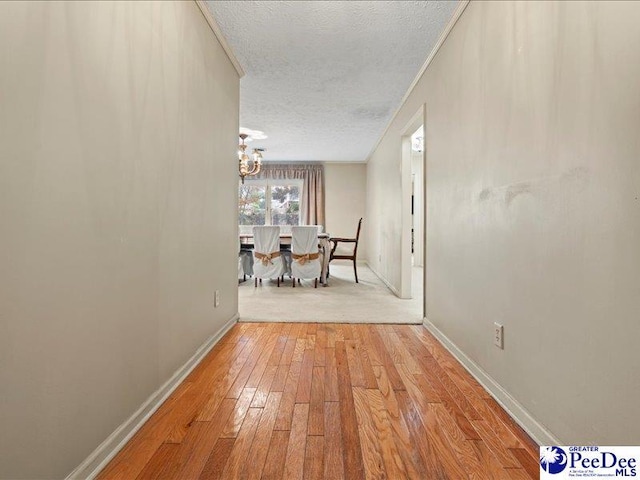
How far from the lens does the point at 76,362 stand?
113 cm

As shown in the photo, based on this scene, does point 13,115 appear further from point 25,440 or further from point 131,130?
point 25,440

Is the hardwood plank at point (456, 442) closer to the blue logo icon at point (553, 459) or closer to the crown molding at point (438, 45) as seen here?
the blue logo icon at point (553, 459)

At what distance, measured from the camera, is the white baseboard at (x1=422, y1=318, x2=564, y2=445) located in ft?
4.48

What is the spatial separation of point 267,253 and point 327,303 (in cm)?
148

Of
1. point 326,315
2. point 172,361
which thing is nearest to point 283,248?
point 326,315

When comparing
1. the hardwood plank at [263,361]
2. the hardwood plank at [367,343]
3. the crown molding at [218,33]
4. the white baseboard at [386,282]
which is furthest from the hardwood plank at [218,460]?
the white baseboard at [386,282]

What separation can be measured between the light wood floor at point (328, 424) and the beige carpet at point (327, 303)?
3.08ft

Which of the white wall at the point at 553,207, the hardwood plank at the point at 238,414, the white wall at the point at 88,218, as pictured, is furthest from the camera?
the hardwood plank at the point at 238,414

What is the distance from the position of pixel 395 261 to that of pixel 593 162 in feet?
11.6

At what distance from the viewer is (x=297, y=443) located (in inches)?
54.1

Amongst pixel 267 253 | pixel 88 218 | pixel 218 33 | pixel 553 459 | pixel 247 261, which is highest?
pixel 218 33

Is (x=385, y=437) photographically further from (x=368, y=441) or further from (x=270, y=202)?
(x=270, y=202)

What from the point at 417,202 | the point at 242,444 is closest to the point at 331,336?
the point at 242,444

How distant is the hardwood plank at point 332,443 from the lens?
3.99 ft
